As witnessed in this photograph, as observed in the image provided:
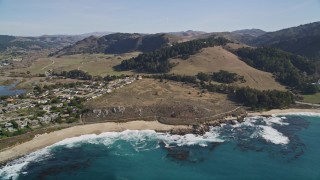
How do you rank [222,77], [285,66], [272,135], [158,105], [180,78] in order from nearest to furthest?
[272,135]
[158,105]
[180,78]
[222,77]
[285,66]

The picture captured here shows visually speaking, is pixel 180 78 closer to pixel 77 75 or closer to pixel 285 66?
pixel 285 66

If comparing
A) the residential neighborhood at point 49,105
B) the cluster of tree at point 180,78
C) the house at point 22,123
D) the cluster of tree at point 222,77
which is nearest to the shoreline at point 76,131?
the residential neighborhood at point 49,105

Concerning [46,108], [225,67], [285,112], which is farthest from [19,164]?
[225,67]

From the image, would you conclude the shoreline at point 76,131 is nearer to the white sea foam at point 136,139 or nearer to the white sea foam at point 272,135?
the white sea foam at point 136,139

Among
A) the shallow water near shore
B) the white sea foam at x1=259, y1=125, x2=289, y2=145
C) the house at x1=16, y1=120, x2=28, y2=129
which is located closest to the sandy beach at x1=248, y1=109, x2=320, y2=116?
the shallow water near shore

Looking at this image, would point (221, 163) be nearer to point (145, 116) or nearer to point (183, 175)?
point (183, 175)

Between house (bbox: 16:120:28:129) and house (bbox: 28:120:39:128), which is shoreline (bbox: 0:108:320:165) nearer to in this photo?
house (bbox: 28:120:39:128)
